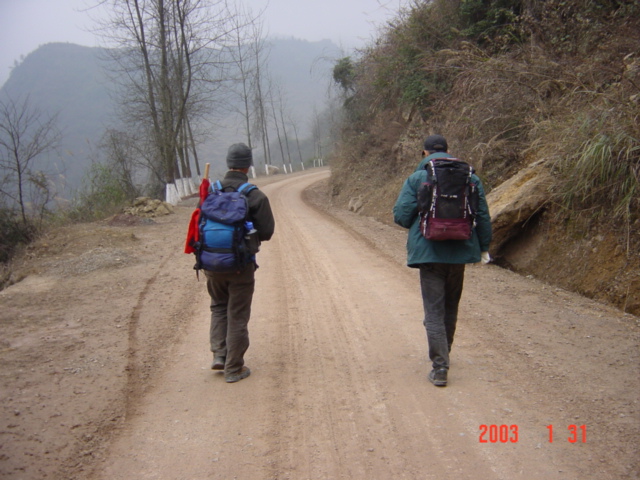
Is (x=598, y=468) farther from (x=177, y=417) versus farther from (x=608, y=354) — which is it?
(x=177, y=417)

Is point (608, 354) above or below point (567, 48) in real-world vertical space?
below

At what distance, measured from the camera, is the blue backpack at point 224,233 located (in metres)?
4.02

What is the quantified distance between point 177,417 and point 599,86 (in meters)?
8.44

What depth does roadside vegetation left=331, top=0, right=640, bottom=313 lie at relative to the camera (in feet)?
22.2

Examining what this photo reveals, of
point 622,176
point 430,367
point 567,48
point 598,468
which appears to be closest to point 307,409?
point 430,367

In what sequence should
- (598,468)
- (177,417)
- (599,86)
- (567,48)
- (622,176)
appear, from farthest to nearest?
(567,48) < (599,86) < (622,176) < (177,417) < (598,468)

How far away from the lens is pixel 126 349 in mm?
5160

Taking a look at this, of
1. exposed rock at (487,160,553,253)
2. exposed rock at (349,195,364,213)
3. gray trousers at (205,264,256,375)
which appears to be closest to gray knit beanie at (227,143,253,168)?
gray trousers at (205,264,256,375)

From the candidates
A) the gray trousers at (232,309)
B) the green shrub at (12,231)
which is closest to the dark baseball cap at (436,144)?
the gray trousers at (232,309)

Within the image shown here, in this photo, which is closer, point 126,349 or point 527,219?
point 126,349
